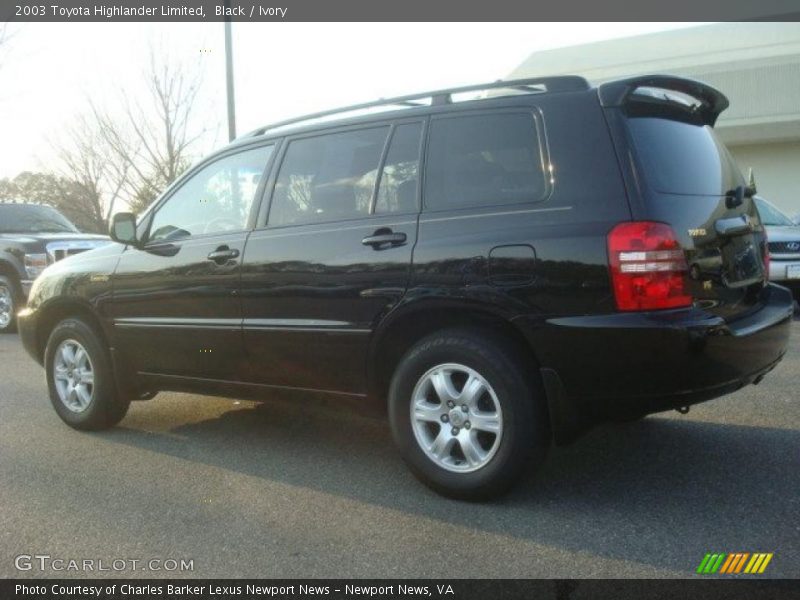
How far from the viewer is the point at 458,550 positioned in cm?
320

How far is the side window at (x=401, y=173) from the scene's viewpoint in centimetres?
395

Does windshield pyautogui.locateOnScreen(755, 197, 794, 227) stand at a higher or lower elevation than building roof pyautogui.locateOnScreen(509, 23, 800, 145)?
lower

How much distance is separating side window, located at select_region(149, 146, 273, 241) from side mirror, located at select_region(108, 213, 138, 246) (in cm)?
12

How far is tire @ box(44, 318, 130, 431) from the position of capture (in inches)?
202

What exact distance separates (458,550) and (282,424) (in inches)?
91.2

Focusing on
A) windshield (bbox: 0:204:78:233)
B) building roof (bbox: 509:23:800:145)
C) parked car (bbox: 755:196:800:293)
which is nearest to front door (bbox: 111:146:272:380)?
parked car (bbox: 755:196:800:293)

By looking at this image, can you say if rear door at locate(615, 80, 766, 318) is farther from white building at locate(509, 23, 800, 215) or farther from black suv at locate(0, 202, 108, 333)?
white building at locate(509, 23, 800, 215)

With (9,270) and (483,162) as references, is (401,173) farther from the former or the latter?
(9,270)

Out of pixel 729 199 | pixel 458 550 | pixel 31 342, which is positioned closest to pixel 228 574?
pixel 458 550

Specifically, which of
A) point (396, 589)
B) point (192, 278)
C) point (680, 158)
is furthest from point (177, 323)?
point (680, 158)

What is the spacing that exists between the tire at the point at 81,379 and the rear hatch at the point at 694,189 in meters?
3.56

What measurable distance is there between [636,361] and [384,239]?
1.35m

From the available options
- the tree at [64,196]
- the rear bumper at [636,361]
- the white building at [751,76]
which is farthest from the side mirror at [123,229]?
the tree at [64,196]

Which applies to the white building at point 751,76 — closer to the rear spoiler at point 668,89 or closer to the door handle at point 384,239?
the rear spoiler at point 668,89
